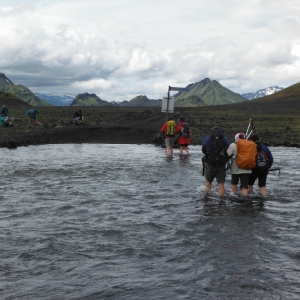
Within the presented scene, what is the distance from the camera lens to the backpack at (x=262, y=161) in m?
10.1

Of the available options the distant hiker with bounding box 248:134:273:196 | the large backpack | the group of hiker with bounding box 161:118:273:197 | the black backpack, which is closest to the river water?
the group of hiker with bounding box 161:118:273:197

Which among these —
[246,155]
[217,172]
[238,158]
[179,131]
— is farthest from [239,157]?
[179,131]

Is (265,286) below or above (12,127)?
below

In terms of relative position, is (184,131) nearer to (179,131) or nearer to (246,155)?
(179,131)

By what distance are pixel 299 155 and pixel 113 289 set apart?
18913 millimetres

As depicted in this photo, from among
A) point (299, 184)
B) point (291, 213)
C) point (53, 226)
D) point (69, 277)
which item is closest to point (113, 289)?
point (69, 277)

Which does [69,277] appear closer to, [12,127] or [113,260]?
[113,260]

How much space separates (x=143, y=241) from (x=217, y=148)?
13.8 feet

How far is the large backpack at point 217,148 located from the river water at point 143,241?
118 cm

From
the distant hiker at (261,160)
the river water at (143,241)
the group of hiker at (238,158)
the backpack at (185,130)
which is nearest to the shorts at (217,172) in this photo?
the group of hiker at (238,158)

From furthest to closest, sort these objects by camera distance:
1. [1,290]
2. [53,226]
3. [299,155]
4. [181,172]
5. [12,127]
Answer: [12,127] < [299,155] < [181,172] < [53,226] < [1,290]

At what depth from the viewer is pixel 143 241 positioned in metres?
7.07

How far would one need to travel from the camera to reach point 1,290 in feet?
16.9

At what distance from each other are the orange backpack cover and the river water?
110 cm
